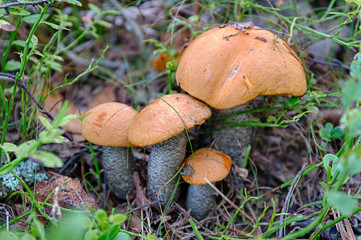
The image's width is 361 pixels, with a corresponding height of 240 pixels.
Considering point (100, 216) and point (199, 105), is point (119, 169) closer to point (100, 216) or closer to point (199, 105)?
point (199, 105)

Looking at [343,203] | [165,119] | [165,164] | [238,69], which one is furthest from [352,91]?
[165,164]

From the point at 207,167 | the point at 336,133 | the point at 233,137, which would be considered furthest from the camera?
the point at 233,137

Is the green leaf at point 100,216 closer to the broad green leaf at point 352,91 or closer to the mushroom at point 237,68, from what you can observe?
the mushroom at point 237,68

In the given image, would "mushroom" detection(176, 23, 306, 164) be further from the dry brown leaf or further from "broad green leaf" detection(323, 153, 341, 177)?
the dry brown leaf

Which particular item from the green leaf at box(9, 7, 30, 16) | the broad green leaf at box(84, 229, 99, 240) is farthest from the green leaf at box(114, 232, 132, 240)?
the green leaf at box(9, 7, 30, 16)

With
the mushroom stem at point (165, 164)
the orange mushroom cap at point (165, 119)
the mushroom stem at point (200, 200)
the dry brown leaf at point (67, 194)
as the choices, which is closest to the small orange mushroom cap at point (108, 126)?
the orange mushroom cap at point (165, 119)

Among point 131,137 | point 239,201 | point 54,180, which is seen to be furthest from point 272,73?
point 54,180
